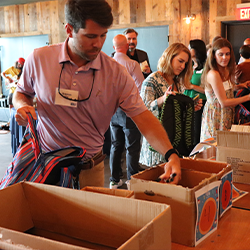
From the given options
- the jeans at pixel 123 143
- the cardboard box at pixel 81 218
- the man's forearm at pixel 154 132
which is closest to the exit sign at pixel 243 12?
the jeans at pixel 123 143

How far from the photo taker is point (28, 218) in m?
0.94

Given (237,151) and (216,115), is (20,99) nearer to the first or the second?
(237,151)

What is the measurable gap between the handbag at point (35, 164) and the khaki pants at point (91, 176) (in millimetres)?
290

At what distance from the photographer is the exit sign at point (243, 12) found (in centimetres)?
607

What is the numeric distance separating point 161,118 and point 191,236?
1589mm

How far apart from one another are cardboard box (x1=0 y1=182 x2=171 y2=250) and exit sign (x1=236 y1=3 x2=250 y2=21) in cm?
616

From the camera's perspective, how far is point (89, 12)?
4.22 feet

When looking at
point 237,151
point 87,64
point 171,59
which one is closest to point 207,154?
point 237,151

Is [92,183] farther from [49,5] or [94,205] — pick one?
[49,5]

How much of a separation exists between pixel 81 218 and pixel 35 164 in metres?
0.49

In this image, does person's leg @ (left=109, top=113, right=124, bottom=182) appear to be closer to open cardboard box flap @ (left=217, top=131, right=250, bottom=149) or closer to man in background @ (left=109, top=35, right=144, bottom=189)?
man in background @ (left=109, top=35, right=144, bottom=189)

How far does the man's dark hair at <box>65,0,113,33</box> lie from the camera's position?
1.29 m

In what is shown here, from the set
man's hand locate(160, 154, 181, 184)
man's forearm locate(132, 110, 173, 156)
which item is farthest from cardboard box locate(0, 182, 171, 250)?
man's forearm locate(132, 110, 173, 156)

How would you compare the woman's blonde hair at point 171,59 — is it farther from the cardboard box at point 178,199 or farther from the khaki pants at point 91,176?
the cardboard box at point 178,199
